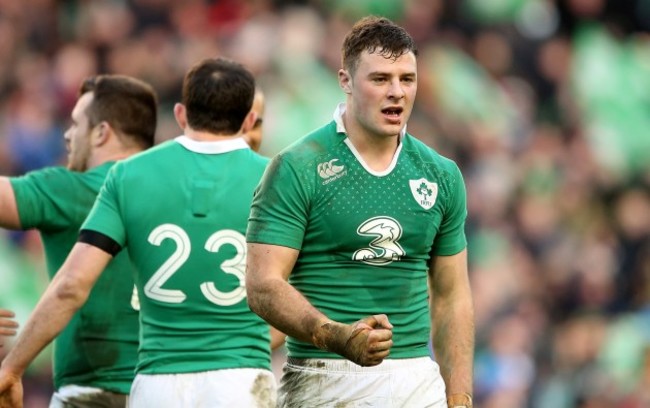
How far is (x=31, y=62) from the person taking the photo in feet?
44.2

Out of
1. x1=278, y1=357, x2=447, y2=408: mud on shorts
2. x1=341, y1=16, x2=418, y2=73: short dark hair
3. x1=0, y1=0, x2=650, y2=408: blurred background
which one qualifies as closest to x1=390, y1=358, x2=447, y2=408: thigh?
x1=278, y1=357, x2=447, y2=408: mud on shorts

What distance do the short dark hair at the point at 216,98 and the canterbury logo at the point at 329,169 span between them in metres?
1.11

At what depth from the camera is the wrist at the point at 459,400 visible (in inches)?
226

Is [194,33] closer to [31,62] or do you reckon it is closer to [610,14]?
[31,62]

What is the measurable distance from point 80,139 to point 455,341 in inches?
92.2

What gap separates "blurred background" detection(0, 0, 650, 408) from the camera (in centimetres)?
1299

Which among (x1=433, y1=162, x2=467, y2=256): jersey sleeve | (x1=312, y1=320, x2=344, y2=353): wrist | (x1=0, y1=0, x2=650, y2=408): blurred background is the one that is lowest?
(x1=312, y1=320, x2=344, y2=353): wrist

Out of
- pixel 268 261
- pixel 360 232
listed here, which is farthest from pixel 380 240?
pixel 268 261

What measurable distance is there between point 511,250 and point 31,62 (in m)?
4.66

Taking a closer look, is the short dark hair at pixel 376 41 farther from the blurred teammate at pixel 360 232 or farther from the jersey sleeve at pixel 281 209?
the jersey sleeve at pixel 281 209

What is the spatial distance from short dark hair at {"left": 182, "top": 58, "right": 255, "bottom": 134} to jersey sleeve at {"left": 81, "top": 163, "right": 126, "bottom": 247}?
44 cm

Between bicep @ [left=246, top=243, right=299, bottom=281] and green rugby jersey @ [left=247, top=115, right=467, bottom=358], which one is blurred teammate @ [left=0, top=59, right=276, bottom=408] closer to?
green rugby jersey @ [left=247, top=115, right=467, bottom=358]

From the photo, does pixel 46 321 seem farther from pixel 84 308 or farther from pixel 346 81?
pixel 346 81

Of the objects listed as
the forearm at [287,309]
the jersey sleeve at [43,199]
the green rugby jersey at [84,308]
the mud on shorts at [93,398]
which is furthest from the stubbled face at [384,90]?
the mud on shorts at [93,398]
